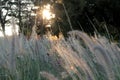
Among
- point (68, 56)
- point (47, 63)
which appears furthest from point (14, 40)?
point (47, 63)

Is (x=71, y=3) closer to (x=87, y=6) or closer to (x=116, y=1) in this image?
(x=87, y=6)

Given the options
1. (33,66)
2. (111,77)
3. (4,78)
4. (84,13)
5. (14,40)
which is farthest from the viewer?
(84,13)

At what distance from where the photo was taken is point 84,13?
20609 millimetres

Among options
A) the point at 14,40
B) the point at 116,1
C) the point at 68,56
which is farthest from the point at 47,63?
the point at 116,1

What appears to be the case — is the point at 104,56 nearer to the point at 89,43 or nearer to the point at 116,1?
the point at 89,43

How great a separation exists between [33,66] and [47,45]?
3.62ft

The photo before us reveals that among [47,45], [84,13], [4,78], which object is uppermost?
[4,78]

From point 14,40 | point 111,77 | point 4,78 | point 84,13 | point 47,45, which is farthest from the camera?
point 84,13

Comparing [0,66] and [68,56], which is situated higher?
[68,56]

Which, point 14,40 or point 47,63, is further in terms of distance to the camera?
point 47,63

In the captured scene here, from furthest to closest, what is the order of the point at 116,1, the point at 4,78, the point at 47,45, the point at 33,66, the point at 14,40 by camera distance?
the point at 116,1 < the point at 47,45 < the point at 33,66 < the point at 4,78 < the point at 14,40

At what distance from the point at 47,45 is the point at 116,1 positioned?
14.9 m

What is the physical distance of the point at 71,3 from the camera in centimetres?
2125

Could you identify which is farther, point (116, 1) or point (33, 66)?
point (116, 1)
